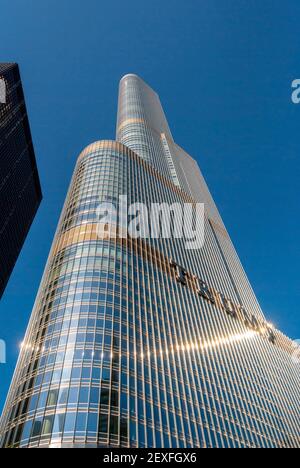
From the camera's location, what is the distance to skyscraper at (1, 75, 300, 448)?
52.3 metres

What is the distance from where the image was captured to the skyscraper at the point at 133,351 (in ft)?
172

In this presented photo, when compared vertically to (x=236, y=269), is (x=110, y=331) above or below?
below

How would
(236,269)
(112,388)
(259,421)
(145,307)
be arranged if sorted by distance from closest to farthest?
(112,388)
(145,307)
(259,421)
(236,269)

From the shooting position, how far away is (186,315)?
88562 millimetres

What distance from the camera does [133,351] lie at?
6425 centimetres

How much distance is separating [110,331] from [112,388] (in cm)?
1032

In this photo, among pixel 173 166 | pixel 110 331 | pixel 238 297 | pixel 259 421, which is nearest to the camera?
pixel 110 331

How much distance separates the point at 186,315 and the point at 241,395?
21577 mm

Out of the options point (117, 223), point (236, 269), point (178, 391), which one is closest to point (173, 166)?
point (236, 269)

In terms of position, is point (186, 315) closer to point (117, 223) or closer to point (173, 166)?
point (117, 223)
